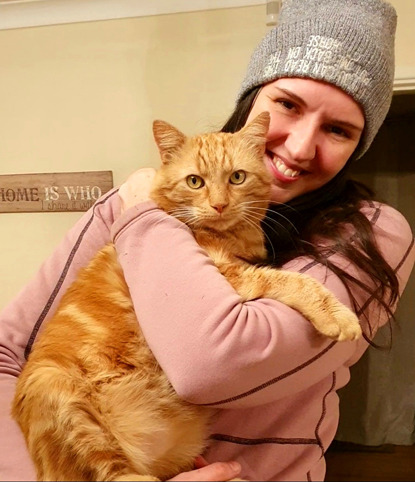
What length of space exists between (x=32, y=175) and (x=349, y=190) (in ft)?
4.33

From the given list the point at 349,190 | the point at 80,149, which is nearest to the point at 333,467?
the point at 349,190

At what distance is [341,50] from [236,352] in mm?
717

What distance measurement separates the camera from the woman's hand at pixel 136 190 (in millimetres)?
943

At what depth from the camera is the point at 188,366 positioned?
719 millimetres

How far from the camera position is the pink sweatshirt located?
0.72 metres

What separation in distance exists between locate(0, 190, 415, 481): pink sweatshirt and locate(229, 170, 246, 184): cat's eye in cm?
25

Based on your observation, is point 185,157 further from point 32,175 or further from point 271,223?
point 32,175

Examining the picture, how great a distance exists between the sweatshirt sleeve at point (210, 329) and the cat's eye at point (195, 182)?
25 cm

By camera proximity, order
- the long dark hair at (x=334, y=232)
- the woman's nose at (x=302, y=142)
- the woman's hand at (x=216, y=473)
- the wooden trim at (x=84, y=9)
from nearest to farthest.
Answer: the woman's hand at (x=216, y=473)
the long dark hair at (x=334, y=232)
the woman's nose at (x=302, y=142)
the wooden trim at (x=84, y=9)

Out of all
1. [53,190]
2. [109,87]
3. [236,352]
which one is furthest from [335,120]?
[53,190]

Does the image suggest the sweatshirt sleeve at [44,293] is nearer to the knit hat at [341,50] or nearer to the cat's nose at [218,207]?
the cat's nose at [218,207]

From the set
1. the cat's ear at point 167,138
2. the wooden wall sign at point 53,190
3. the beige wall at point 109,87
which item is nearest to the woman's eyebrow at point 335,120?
the cat's ear at point 167,138

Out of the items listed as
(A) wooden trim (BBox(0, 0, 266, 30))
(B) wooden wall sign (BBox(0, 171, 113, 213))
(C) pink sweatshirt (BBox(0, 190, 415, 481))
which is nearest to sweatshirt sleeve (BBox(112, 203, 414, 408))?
(C) pink sweatshirt (BBox(0, 190, 415, 481))

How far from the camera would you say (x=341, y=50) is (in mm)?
1042
